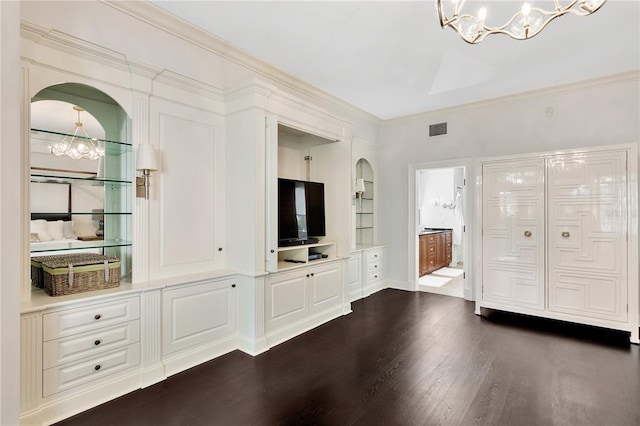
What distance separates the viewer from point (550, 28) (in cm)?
305

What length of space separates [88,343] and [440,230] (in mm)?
7777

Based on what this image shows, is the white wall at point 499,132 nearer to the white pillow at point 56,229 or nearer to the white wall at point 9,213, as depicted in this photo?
the white pillow at point 56,229

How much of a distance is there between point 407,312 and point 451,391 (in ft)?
6.46

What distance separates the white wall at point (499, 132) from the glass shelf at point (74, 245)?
4.39 m

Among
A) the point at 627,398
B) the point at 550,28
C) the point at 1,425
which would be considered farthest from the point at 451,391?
the point at 550,28

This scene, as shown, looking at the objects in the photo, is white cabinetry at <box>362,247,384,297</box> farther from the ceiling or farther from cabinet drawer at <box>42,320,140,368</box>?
cabinet drawer at <box>42,320,140,368</box>

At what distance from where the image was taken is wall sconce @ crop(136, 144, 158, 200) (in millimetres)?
2613

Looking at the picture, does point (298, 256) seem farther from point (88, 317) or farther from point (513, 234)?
point (513, 234)

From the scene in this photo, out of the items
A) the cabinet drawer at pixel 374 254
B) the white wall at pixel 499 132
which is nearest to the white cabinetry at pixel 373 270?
the cabinet drawer at pixel 374 254

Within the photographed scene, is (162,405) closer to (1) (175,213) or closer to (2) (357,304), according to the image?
(1) (175,213)

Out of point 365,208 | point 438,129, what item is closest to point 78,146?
point 365,208

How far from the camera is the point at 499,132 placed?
4.88 m

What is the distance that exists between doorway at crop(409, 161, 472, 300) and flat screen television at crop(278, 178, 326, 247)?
2.13 metres

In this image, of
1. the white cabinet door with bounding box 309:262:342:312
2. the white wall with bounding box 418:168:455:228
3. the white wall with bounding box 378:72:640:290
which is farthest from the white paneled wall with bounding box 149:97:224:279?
the white wall with bounding box 418:168:455:228
